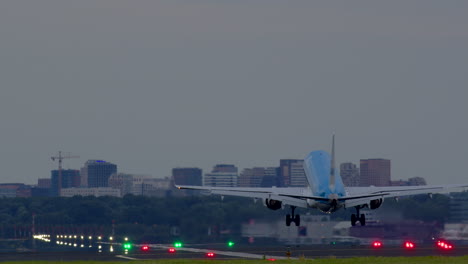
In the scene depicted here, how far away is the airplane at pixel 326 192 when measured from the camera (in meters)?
125

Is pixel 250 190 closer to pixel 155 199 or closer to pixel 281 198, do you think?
pixel 281 198

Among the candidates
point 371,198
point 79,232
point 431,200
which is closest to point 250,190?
point 371,198

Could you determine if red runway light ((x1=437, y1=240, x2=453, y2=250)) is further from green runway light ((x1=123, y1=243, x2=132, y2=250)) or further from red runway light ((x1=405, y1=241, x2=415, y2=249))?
green runway light ((x1=123, y1=243, x2=132, y2=250))

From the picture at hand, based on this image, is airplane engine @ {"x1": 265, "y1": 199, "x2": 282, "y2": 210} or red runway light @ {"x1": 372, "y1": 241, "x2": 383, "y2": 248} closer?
airplane engine @ {"x1": 265, "y1": 199, "x2": 282, "y2": 210}

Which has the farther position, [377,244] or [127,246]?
[127,246]

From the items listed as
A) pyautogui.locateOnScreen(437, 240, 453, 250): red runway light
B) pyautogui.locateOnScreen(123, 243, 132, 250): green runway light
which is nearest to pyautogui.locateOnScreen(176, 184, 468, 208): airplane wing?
pyautogui.locateOnScreen(437, 240, 453, 250): red runway light

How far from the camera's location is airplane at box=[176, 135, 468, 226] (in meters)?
125

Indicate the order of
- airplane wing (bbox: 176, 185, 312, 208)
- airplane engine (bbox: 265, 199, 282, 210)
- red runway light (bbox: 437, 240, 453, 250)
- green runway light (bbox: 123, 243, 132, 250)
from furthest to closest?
green runway light (bbox: 123, 243, 132, 250) → red runway light (bbox: 437, 240, 453, 250) → airplane engine (bbox: 265, 199, 282, 210) → airplane wing (bbox: 176, 185, 312, 208)

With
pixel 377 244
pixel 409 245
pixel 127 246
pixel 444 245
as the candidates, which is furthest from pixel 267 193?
pixel 127 246

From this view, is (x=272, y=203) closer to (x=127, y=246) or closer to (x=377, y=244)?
(x=377, y=244)

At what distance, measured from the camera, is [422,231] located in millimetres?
158875

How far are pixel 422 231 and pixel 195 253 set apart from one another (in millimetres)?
35546

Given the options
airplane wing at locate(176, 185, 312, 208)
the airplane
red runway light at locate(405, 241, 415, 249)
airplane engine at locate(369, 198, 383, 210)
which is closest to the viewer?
the airplane

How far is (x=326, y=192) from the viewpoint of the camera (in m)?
126
